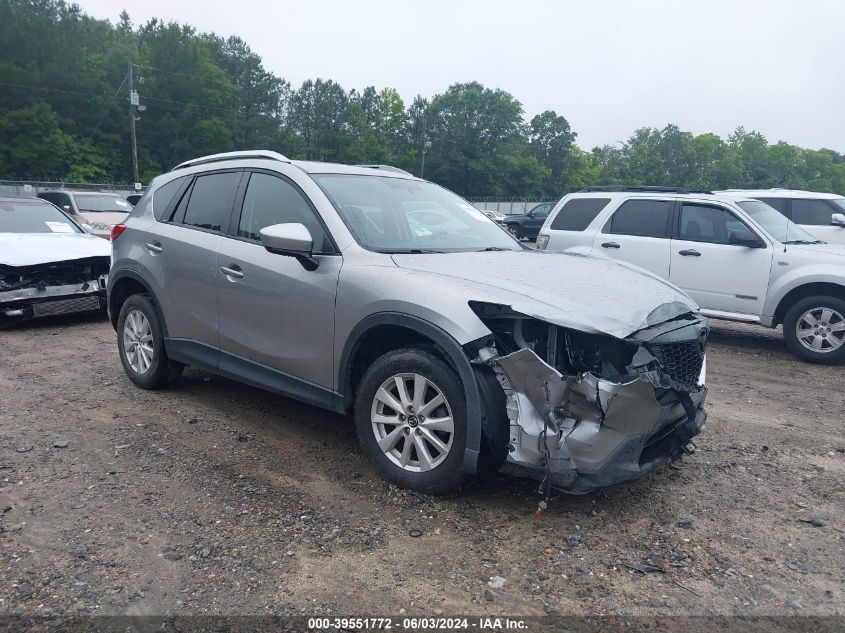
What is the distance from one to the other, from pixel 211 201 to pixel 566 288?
9.43 ft

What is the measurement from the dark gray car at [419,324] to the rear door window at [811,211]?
8.53 m

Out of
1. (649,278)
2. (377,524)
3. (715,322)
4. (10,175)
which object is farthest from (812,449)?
(10,175)

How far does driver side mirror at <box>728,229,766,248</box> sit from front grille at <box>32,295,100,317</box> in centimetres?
785

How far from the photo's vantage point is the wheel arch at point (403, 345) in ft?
10.6

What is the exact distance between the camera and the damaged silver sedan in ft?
24.6

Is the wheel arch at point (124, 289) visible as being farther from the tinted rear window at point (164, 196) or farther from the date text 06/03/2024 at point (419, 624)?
the date text 06/03/2024 at point (419, 624)

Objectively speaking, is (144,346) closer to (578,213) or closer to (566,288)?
(566,288)

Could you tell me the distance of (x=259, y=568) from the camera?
2.91 meters

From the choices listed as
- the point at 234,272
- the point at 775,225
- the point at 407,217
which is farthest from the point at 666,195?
the point at 234,272

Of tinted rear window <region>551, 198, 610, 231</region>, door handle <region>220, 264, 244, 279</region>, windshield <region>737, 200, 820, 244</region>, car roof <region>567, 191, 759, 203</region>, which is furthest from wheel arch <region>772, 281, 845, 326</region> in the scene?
door handle <region>220, 264, 244, 279</region>

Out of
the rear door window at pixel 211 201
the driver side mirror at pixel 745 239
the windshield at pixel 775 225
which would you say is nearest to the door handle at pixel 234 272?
the rear door window at pixel 211 201

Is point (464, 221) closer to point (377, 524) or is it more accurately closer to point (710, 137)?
point (377, 524)

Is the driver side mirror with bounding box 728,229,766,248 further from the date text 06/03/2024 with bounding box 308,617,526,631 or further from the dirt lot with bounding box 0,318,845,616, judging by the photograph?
the date text 06/03/2024 with bounding box 308,617,526,631

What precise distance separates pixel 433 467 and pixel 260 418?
1932mm
